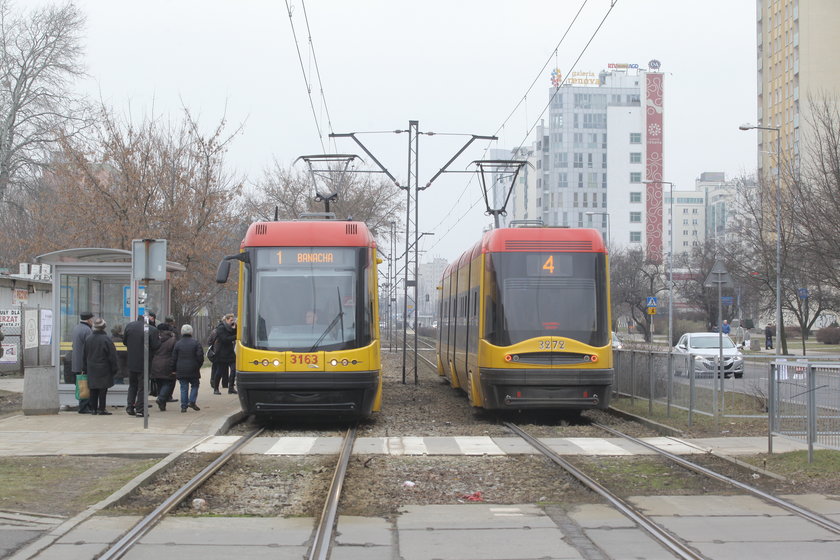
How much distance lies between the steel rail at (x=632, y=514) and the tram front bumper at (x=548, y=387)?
9.84 ft

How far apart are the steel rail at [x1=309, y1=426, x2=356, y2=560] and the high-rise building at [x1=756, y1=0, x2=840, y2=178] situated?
66.2m

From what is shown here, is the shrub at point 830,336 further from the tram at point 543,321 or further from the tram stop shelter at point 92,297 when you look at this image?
the tram stop shelter at point 92,297

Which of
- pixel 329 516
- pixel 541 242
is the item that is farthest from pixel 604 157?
pixel 329 516

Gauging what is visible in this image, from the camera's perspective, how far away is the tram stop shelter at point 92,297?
1681 centimetres

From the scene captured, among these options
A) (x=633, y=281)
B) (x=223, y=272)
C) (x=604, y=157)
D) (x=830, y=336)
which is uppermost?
(x=604, y=157)

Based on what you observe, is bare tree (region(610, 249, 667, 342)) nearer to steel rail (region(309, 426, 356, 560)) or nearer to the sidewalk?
the sidewalk

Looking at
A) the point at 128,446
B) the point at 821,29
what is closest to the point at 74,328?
the point at 128,446

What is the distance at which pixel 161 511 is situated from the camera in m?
8.20

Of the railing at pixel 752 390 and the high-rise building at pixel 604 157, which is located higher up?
the high-rise building at pixel 604 157

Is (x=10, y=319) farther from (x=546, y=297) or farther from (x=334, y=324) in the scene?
(x=546, y=297)

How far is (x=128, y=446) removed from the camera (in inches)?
482

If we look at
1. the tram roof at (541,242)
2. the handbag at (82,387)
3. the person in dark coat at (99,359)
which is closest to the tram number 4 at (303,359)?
the person in dark coat at (99,359)

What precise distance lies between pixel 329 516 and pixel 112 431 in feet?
22.8

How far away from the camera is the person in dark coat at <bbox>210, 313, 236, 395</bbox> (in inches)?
805
